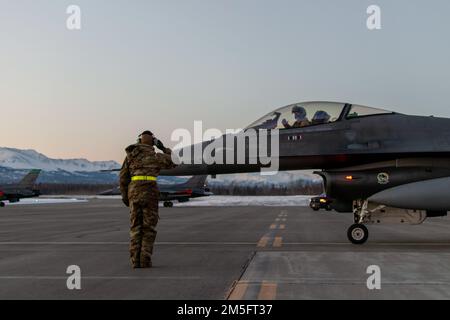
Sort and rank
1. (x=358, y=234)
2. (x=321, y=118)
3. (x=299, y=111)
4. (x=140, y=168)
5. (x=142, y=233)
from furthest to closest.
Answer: (x=299, y=111)
(x=321, y=118)
(x=358, y=234)
(x=140, y=168)
(x=142, y=233)

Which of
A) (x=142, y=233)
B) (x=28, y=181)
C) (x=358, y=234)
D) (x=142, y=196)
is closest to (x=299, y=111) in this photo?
(x=358, y=234)

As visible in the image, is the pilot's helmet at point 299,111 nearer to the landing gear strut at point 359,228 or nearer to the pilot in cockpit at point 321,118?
the pilot in cockpit at point 321,118

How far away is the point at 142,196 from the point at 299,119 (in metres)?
4.60

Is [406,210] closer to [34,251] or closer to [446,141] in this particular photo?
[446,141]

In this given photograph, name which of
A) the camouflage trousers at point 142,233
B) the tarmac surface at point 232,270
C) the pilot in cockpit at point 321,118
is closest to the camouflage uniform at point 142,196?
the camouflage trousers at point 142,233

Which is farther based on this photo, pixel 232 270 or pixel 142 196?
pixel 142 196

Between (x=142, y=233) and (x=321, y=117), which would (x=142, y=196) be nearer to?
(x=142, y=233)

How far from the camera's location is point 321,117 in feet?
34.9

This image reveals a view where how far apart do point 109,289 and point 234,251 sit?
3.89 meters

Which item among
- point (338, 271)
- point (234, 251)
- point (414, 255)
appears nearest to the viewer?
point (338, 271)

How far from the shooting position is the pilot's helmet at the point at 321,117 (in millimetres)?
10609
